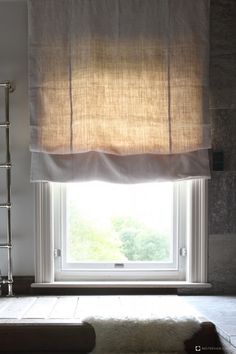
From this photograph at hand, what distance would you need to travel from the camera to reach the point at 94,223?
246cm

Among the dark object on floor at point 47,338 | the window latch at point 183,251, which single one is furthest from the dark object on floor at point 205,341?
the window latch at point 183,251

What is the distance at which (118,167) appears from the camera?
231 centimetres

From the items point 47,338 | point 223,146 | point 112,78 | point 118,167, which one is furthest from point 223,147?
point 47,338

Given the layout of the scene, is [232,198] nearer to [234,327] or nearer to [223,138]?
[223,138]

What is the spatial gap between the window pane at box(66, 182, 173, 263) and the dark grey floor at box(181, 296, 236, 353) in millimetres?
376

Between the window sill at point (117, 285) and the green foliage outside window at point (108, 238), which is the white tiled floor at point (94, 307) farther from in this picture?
the green foliage outside window at point (108, 238)

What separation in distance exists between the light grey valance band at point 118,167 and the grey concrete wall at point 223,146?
0.17m

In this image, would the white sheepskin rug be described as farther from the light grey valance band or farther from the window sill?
the light grey valance band

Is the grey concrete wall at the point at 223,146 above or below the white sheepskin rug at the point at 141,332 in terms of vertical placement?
above

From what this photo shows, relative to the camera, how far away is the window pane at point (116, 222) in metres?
2.45

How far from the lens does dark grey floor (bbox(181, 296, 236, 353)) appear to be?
174 cm

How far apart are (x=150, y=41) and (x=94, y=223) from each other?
1.15m

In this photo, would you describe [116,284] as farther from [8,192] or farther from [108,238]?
[8,192]

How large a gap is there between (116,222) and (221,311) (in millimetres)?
804
